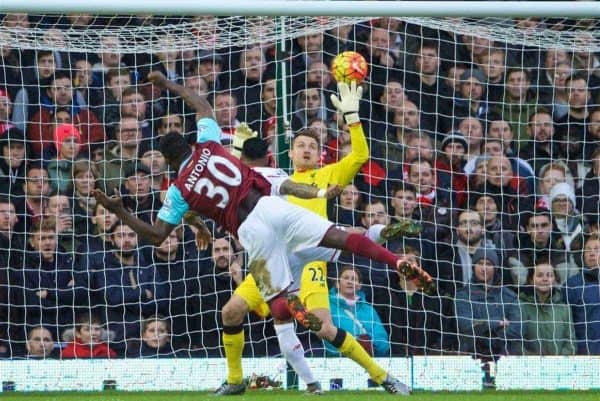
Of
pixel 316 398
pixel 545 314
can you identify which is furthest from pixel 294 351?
pixel 545 314

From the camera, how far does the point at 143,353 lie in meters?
14.1

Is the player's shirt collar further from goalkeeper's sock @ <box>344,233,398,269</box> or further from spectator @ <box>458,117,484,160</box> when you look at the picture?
spectator @ <box>458,117,484,160</box>

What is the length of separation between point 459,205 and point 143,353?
3.57 meters

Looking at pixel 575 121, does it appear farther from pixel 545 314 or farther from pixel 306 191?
pixel 306 191

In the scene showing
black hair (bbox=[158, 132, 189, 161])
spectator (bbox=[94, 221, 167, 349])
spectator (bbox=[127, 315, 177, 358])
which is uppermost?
black hair (bbox=[158, 132, 189, 161])

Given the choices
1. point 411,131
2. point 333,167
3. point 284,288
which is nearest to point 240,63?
point 411,131

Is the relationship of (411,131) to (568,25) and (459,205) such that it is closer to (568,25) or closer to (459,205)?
(459,205)

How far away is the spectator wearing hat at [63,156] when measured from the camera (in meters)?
14.5

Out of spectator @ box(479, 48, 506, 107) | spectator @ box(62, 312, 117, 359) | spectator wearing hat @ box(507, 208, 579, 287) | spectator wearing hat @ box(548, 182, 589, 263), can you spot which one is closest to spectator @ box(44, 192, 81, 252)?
spectator @ box(62, 312, 117, 359)

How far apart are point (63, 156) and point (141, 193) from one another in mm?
884

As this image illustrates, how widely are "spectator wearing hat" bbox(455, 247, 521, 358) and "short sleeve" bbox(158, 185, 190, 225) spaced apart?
3952mm

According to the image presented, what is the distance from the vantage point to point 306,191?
430 inches

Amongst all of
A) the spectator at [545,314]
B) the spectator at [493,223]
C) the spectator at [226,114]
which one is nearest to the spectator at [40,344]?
the spectator at [226,114]

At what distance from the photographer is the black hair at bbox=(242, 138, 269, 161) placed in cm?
1234
